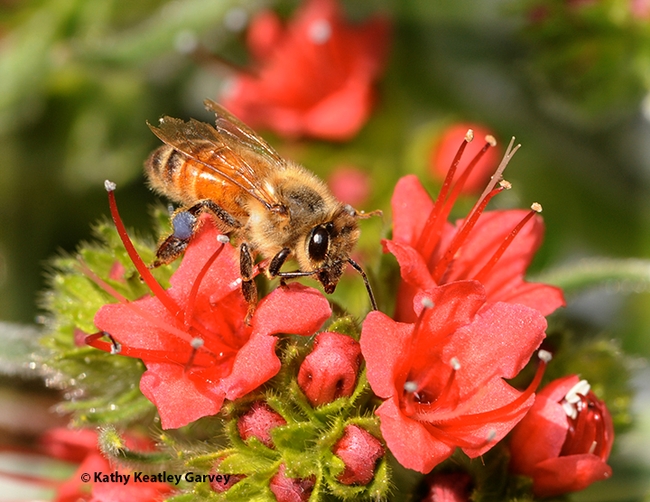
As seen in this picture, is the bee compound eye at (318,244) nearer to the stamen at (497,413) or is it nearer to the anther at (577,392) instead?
the stamen at (497,413)

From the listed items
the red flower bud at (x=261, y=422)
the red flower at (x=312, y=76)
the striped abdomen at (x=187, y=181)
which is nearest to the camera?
the red flower bud at (x=261, y=422)

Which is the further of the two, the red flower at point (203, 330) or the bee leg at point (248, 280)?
the bee leg at point (248, 280)

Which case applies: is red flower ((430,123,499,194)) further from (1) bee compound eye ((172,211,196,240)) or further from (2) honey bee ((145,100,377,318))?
(1) bee compound eye ((172,211,196,240))

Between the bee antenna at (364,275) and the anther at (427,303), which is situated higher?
the bee antenna at (364,275)

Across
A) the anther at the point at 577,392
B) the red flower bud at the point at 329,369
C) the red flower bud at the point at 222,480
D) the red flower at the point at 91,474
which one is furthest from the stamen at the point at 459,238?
the red flower at the point at 91,474

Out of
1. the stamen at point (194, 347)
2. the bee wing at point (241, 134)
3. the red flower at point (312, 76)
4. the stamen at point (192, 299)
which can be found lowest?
the stamen at point (194, 347)

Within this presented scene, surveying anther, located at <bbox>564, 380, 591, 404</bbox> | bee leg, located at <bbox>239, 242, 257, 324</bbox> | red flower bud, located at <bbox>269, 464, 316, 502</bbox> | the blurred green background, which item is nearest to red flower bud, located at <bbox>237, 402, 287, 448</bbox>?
red flower bud, located at <bbox>269, 464, 316, 502</bbox>

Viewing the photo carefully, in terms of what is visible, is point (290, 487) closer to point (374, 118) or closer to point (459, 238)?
point (459, 238)

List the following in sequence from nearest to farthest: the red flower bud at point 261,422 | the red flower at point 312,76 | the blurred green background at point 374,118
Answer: the red flower bud at point 261,422
the blurred green background at point 374,118
the red flower at point 312,76
